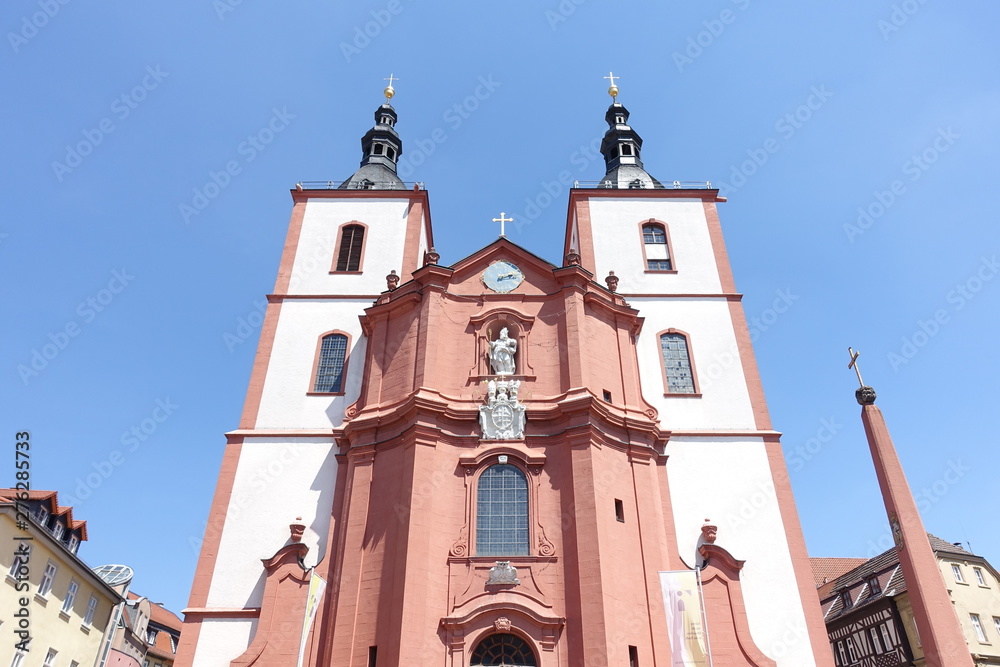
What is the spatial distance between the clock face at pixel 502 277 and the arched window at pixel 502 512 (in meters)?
6.44

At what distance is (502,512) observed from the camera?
1981 centimetres

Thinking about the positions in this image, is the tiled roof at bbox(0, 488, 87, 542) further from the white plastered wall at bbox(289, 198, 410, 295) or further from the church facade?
the white plastered wall at bbox(289, 198, 410, 295)

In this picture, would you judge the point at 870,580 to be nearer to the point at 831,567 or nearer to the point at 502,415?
the point at 831,567

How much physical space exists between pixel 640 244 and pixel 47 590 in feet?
79.0

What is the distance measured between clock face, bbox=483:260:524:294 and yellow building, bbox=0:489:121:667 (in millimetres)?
14690

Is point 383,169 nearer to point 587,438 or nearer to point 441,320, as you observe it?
point 441,320

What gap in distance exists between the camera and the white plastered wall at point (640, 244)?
27.6 m

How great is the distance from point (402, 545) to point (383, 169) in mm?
20299

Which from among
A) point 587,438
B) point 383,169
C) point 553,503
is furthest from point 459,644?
point 383,169

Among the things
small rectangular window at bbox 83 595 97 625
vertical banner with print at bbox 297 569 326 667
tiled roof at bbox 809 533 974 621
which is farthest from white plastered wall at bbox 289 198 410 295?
tiled roof at bbox 809 533 974 621

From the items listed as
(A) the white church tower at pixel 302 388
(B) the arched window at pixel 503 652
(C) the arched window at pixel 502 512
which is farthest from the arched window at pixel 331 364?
(B) the arched window at pixel 503 652

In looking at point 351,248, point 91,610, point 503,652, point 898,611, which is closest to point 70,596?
point 91,610

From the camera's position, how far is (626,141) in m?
36.0

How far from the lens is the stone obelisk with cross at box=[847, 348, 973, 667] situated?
17.6 metres
